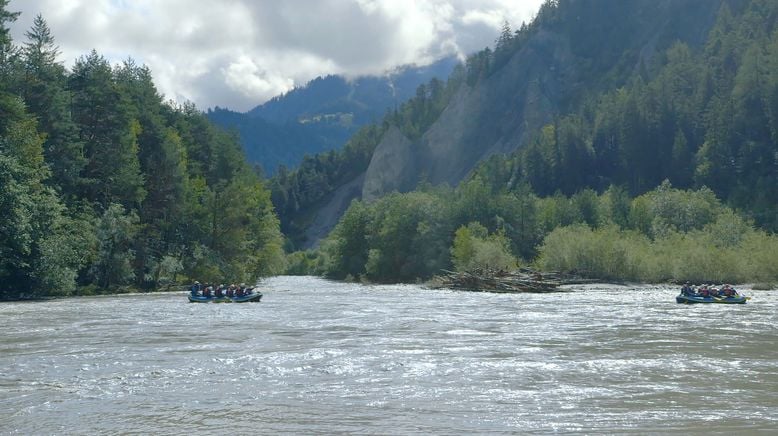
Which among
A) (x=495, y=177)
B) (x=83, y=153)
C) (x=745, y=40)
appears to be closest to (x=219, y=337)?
(x=83, y=153)

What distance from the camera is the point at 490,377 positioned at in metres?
19.4

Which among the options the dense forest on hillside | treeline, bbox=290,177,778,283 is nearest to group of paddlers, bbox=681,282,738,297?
treeline, bbox=290,177,778,283

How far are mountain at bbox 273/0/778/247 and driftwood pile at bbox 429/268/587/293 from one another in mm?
36255

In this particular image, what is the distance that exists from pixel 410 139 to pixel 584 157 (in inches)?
2297

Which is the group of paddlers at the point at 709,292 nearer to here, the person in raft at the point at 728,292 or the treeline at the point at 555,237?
the person in raft at the point at 728,292

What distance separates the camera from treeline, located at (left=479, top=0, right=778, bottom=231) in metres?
106

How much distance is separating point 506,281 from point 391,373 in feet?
139

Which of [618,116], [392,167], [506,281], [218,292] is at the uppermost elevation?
[618,116]

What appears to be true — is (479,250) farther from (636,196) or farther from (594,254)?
(636,196)

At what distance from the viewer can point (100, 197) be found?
215 feet

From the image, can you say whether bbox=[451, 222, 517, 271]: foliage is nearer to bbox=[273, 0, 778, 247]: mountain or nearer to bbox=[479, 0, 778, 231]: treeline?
bbox=[273, 0, 778, 247]: mountain

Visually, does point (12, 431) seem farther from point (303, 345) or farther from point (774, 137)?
point (774, 137)

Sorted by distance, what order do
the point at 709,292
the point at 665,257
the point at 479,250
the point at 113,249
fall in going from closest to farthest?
the point at 709,292 < the point at 113,249 < the point at 665,257 < the point at 479,250

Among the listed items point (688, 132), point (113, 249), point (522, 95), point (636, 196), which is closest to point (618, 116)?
point (688, 132)
